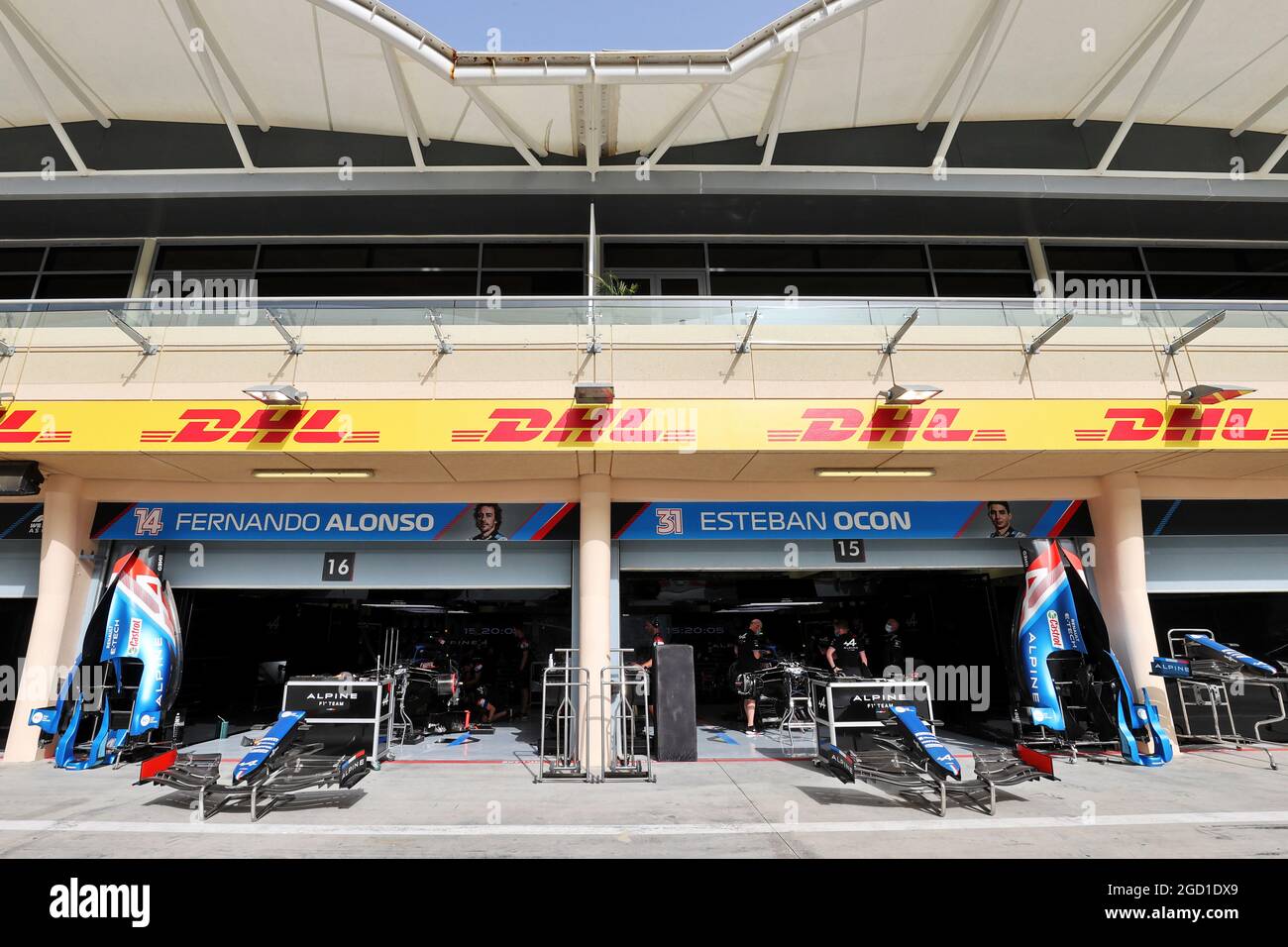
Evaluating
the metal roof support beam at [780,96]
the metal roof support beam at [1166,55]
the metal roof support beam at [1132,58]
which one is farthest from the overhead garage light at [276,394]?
the metal roof support beam at [1132,58]

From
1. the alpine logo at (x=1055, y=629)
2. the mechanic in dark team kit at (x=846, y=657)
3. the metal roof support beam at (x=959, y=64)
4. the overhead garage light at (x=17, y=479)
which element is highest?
the metal roof support beam at (x=959, y=64)

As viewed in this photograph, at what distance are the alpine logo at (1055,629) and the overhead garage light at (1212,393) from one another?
10.3 ft

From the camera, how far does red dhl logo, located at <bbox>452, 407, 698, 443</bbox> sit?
25.7ft

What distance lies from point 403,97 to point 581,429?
5.81 m

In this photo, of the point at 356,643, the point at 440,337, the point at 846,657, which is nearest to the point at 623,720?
the point at 846,657

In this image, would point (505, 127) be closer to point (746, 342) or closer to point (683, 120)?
point (683, 120)

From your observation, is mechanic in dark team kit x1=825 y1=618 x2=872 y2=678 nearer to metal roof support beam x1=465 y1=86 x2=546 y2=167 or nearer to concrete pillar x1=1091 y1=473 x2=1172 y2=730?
concrete pillar x1=1091 y1=473 x2=1172 y2=730

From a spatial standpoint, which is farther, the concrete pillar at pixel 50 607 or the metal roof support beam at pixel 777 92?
the metal roof support beam at pixel 777 92

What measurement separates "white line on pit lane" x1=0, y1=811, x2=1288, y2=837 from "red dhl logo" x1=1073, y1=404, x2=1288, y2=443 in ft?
14.4

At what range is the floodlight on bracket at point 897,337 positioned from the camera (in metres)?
7.88

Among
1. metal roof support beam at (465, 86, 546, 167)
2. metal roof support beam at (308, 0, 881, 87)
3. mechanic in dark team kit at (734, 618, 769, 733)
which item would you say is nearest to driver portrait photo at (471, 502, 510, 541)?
mechanic in dark team kit at (734, 618, 769, 733)
